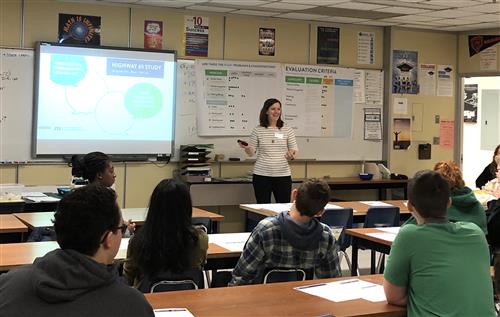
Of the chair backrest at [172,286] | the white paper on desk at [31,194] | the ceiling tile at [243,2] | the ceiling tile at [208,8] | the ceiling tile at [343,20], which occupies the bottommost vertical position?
the chair backrest at [172,286]

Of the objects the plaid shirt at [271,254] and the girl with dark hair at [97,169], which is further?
the girl with dark hair at [97,169]

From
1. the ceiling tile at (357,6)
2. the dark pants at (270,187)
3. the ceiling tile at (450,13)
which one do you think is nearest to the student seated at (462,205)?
the dark pants at (270,187)

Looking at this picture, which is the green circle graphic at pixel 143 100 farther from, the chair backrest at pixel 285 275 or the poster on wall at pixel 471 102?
the poster on wall at pixel 471 102

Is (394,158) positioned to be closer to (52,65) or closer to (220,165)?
(220,165)

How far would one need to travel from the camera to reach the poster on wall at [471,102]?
1072cm

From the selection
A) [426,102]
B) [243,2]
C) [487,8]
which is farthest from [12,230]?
[426,102]

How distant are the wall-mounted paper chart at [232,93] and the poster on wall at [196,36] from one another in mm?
137

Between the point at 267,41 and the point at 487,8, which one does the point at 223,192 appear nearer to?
the point at 267,41

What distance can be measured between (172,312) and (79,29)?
5.30 metres

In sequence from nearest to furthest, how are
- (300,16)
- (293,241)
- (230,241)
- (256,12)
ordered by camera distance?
(293,241)
(230,241)
(256,12)
(300,16)

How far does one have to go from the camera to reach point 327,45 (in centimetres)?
868

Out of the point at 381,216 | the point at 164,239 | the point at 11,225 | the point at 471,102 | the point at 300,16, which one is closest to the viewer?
the point at 164,239

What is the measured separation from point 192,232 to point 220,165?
4.84m

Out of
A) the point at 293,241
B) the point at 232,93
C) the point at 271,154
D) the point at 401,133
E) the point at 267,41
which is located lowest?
the point at 293,241
